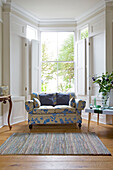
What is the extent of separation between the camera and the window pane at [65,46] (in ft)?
20.5

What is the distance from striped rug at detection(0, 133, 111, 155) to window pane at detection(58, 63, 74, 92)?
8.38 ft

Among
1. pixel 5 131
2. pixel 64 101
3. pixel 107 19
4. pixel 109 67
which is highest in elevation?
pixel 107 19

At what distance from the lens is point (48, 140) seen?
343 cm

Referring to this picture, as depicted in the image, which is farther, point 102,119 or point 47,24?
point 47,24

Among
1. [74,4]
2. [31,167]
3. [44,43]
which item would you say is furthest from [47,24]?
[31,167]

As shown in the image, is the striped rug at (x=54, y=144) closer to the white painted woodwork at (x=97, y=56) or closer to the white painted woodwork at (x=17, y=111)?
the white painted woodwork at (x=17, y=111)

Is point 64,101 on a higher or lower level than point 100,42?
lower

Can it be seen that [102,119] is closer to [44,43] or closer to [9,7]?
[44,43]

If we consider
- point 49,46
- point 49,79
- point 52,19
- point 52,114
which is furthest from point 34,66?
point 52,114

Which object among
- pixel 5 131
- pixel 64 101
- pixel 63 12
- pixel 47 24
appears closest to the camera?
pixel 5 131

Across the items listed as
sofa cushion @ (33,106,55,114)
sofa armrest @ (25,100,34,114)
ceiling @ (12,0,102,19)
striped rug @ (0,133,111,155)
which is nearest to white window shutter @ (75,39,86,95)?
ceiling @ (12,0,102,19)

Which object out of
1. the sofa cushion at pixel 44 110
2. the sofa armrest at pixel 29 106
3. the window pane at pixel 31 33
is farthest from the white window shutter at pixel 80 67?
the sofa armrest at pixel 29 106

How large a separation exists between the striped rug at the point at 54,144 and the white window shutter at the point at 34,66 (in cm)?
226

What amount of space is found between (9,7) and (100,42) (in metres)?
2.66
